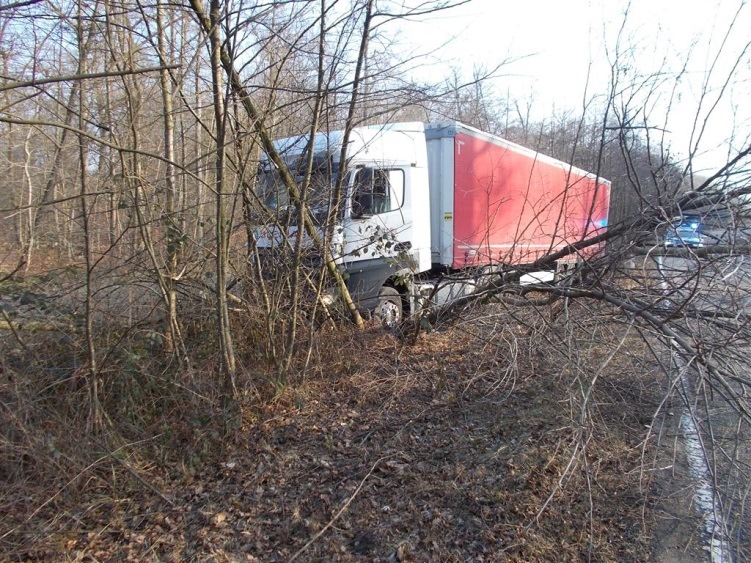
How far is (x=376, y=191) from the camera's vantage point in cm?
643

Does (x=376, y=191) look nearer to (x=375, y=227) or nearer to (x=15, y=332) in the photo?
(x=375, y=227)

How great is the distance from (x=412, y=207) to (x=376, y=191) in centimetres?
87

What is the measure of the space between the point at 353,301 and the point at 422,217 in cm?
204

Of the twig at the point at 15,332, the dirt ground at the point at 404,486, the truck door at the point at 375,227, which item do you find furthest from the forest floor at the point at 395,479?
the truck door at the point at 375,227

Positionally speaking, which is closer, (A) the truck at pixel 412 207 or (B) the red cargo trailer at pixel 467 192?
(A) the truck at pixel 412 207

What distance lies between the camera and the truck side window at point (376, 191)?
5.97 meters

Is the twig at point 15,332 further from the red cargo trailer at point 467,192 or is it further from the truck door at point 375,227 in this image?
the red cargo trailer at point 467,192

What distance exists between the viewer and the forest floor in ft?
9.53

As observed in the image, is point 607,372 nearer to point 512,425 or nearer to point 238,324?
point 512,425

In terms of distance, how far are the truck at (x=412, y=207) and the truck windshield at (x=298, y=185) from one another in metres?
0.01

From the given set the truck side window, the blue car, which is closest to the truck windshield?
the truck side window

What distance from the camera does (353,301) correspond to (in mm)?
6152

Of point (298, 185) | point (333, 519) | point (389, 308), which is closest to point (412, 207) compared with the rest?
point (389, 308)

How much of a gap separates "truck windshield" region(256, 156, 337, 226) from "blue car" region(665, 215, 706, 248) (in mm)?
3207
